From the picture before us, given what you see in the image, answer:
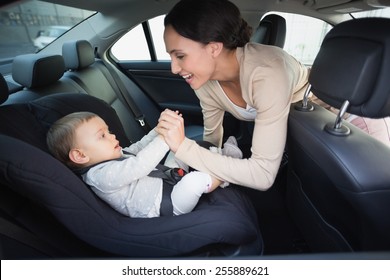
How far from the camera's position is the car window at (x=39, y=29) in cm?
177

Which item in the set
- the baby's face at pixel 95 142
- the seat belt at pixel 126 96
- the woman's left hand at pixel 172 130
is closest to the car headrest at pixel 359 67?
the woman's left hand at pixel 172 130

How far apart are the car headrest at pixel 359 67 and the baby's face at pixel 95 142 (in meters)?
0.78

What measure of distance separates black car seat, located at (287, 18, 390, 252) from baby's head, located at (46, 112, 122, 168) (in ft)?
2.37

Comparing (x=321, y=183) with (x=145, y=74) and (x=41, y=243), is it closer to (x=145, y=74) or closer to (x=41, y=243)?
(x=41, y=243)

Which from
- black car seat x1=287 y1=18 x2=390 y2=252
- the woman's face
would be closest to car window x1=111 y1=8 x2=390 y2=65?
the woman's face

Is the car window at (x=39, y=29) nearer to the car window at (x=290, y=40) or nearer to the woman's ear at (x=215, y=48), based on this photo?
the car window at (x=290, y=40)

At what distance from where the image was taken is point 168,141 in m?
0.98

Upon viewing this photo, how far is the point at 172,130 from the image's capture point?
0.97 metres

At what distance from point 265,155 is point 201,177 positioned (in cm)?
24

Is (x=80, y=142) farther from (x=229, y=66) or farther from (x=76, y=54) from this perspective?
(x=76, y=54)

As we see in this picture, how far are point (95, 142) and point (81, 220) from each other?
0.31 meters

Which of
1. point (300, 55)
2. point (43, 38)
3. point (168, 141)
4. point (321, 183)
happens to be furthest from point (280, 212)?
point (43, 38)

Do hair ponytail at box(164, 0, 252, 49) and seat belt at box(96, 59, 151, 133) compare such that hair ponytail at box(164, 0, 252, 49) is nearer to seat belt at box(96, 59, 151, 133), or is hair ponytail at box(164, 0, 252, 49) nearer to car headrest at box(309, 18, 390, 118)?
car headrest at box(309, 18, 390, 118)

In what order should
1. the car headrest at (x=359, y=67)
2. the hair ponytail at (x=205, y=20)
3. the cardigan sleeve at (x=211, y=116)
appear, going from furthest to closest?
the cardigan sleeve at (x=211, y=116), the hair ponytail at (x=205, y=20), the car headrest at (x=359, y=67)
